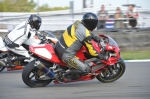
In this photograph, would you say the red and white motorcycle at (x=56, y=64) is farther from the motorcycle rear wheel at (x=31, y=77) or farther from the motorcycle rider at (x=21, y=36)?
the motorcycle rider at (x=21, y=36)

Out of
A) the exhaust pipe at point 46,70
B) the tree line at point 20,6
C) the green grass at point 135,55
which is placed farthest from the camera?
the tree line at point 20,6

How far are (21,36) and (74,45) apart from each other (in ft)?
8.12

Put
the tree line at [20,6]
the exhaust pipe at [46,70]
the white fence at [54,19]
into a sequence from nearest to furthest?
the exhaust pipe at [46,70] < the white fence at [54,19] < the tree line at [20,6]

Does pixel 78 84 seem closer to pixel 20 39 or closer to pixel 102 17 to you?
pixel 20 39

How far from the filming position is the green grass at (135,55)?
11805 millimetres

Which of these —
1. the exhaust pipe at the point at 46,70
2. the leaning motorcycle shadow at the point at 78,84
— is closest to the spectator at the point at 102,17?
the leaning motorcycle shadow at the point at 78,84

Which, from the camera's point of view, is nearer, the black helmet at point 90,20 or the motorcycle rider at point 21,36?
the black helmet at point 90,20

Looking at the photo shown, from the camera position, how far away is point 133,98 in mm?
6484

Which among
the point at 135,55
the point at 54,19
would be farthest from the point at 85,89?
the point at 54,19

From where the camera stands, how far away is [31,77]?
7.44 meters

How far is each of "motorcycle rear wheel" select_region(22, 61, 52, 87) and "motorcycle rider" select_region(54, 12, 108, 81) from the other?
34 centimetres

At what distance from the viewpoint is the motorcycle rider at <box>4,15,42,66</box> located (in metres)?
9.37

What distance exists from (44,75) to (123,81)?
5.60ft

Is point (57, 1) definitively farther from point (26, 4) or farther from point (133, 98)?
point (133, 98)
